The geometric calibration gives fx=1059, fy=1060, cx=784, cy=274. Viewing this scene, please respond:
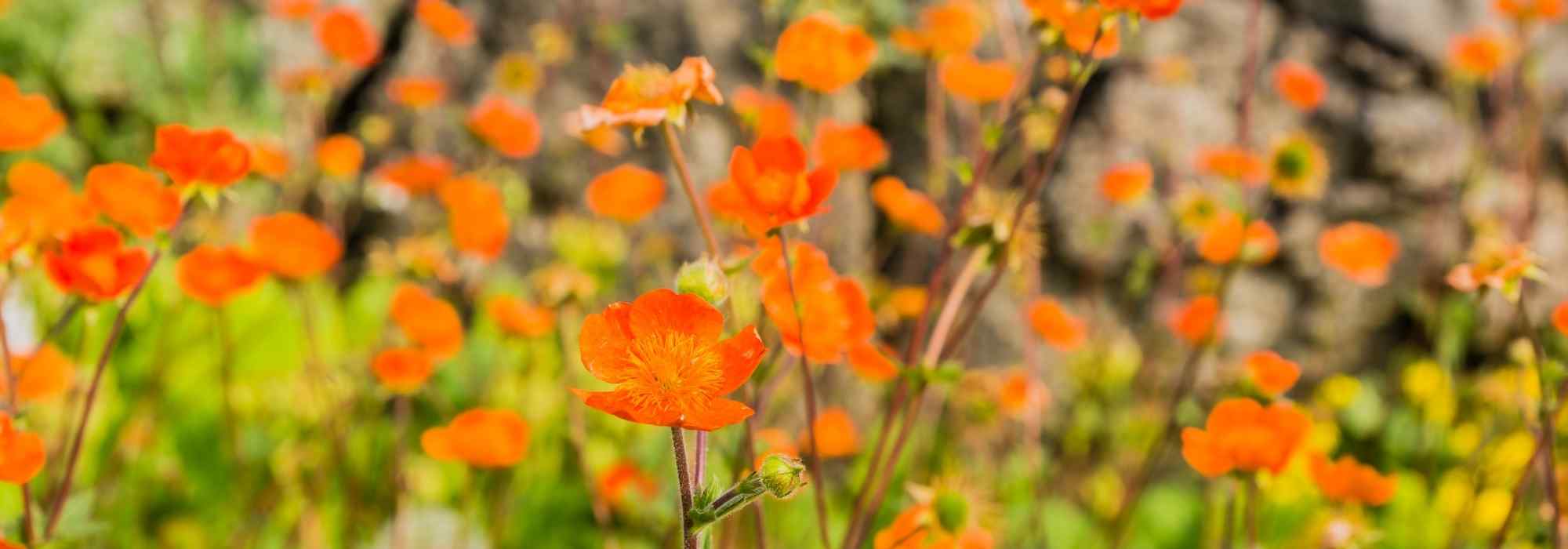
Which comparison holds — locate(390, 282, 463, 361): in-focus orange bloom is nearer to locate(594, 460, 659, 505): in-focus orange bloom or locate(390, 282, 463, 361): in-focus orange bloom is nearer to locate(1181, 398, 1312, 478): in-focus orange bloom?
locate(594, 460, 659, 505): in-focus orange bloom

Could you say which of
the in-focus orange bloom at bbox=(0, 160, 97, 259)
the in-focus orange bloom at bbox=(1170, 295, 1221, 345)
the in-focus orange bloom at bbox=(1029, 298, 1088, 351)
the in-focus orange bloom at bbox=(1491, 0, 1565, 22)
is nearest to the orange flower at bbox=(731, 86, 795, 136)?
the in-focus orange bloom at bbox=(1029, 298, 1088, 351)

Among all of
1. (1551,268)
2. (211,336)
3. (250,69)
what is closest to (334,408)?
(211,336)

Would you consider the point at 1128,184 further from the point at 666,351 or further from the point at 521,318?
the point at 666,351

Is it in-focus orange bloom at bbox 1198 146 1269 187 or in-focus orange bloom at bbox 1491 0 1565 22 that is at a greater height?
in-focus orange bloom at bbox 1491 0 1565 22

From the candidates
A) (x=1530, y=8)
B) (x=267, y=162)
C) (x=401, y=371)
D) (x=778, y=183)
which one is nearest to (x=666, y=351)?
(x=778, y=183)

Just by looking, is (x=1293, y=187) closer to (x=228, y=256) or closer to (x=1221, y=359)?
(x=1221, y=359)
